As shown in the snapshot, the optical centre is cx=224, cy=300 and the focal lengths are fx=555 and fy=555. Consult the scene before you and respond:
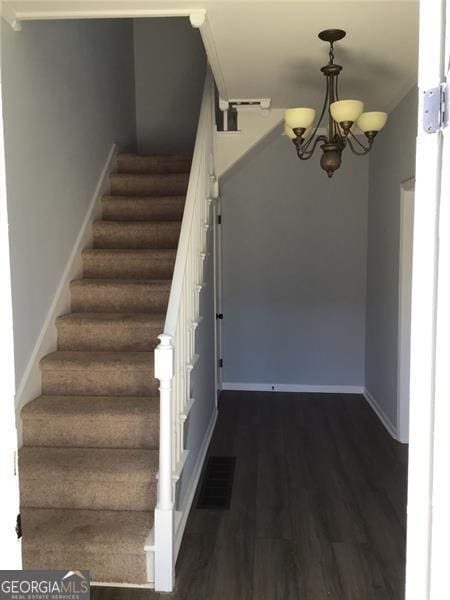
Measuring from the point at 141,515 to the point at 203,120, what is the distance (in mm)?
2534

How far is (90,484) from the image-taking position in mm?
2783

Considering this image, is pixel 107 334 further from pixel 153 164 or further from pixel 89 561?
pixel 153 164

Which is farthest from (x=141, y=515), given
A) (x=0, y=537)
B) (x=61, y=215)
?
(x=61, y=215)

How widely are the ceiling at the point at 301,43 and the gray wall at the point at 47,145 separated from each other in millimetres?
490

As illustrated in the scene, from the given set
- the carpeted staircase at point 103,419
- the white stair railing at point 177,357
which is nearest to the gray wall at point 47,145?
the carpeted staircase at point 103,419

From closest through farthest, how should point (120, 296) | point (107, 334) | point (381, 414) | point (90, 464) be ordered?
1. point (90, 464)
2. point (107, 334)
3. point (120, 296)
4. point (381, 414)

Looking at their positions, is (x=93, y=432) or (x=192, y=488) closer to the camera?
(x=93, y=432)

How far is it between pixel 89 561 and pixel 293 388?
147 inches

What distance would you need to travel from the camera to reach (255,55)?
10.7 ft

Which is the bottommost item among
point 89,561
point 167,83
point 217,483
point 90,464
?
point 217,483

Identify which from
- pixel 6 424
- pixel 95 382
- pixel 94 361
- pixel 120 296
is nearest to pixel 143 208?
pixel 120 296

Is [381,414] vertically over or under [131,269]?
under

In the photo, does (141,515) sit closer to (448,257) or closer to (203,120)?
(448,257)

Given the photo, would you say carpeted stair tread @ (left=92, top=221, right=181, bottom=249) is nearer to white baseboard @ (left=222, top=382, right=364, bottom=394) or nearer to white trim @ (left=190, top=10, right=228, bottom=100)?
white trim @ (left=190, top=10, right=228, bottom=100)
